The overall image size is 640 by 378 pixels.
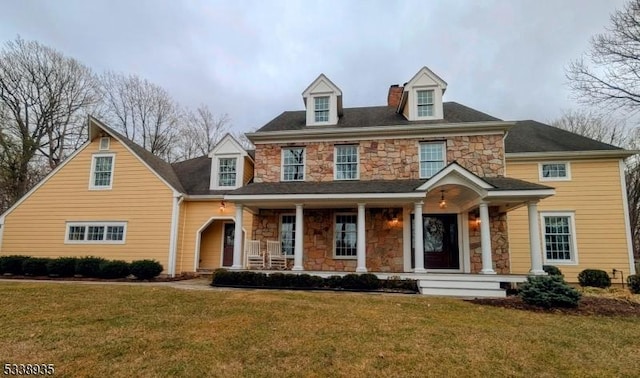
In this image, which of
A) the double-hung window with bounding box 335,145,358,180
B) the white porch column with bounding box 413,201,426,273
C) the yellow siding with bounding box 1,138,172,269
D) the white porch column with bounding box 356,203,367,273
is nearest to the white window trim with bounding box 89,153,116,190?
the yellow siding with bounding box 1,138,172,269

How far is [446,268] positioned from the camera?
1203 centimetres

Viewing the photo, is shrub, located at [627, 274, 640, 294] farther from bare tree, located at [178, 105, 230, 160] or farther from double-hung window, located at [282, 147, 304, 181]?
bare tree, located at [178, 105, 230, 160]

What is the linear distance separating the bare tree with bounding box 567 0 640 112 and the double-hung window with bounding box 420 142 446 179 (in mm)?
5519

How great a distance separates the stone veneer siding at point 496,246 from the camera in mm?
11383

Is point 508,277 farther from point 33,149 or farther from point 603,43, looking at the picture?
point 33,149

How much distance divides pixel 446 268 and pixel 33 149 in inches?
920

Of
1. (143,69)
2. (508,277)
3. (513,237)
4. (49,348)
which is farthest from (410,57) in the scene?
(49,348)

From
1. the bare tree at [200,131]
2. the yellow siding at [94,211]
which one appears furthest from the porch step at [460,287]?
the bare tree at [200,131]

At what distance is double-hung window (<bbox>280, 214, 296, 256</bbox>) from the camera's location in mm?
12695

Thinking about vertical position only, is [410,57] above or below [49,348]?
above

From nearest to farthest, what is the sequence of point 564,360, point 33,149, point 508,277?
point 564,360
point 508,277
point 33,149

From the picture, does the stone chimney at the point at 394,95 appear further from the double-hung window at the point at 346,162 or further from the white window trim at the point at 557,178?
the white window trim at the point at 557,178

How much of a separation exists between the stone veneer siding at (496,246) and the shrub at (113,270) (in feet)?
40.0

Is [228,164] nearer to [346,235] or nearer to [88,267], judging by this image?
[346,235]
